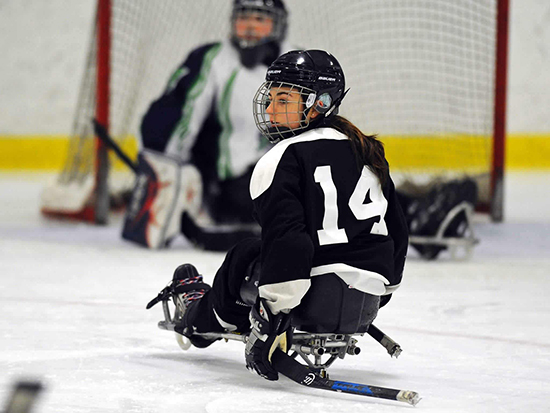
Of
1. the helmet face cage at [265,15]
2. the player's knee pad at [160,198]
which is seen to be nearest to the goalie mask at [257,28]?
the helmet face cage at [265,15]

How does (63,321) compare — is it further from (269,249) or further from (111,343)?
(269,249)

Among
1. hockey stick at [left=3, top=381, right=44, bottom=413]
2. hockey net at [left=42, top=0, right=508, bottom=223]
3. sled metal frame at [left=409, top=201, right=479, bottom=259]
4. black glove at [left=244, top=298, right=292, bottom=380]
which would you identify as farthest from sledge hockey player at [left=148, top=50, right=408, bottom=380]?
hockey net at [left=42, top=0, right=508, bottom=223]

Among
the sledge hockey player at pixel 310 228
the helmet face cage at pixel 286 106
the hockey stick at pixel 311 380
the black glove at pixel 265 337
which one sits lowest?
the hockey stick at pixel 311 380

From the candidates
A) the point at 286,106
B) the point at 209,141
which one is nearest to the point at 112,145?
the point at 209,141

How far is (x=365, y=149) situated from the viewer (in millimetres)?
1772

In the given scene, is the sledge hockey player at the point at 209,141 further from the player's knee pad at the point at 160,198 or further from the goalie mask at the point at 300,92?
the goalie mask at the point at 300,92

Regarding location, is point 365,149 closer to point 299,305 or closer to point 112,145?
point 299,305

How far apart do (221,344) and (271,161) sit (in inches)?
24.2

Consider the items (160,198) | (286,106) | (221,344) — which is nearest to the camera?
(286,106)

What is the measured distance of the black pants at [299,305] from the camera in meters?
1.74

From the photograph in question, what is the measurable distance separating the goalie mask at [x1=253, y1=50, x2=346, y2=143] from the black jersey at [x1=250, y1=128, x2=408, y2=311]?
0.04 metres

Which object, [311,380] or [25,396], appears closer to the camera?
[25,396]

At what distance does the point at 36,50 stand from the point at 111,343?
5.96 meters

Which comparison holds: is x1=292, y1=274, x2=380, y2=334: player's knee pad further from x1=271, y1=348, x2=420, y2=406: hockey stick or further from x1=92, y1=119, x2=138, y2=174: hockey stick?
x1=92, y1=119, x2=138, y2=174: hockey stick
